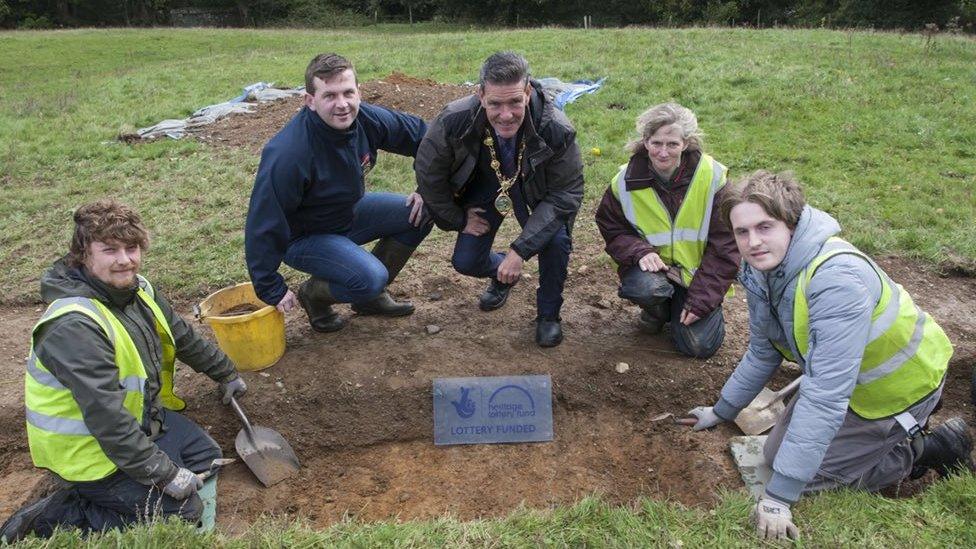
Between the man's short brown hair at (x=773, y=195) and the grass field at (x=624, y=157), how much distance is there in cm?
118

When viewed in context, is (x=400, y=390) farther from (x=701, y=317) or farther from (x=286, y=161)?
(x=701, y=317)

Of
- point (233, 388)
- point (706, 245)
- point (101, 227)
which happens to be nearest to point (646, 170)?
point (706, 245)

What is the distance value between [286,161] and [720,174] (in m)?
2.39

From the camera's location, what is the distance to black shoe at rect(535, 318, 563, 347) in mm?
4191

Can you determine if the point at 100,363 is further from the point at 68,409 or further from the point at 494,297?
the point at 494,297

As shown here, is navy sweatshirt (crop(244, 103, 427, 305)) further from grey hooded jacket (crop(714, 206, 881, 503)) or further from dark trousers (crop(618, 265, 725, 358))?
grey hooded jacket (crop(714, 206, 881, 503))

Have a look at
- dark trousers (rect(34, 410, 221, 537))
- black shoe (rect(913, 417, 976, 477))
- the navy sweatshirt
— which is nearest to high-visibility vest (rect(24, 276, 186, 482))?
dark trousers (rect(34, 410, 221, 537))

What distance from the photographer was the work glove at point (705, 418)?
11.3 feet

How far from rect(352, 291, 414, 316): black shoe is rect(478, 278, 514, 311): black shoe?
0.49m

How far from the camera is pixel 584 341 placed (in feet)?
14.1

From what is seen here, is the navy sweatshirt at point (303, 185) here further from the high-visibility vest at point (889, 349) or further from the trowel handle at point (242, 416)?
the high-visibility vest at point (889, 349)

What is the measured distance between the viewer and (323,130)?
3.72 m

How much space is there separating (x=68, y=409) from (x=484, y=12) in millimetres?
39438

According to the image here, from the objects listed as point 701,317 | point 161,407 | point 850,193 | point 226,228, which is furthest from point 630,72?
point 161,407
